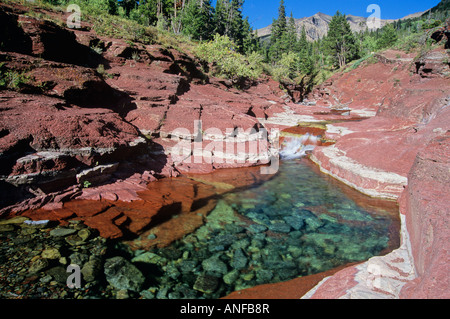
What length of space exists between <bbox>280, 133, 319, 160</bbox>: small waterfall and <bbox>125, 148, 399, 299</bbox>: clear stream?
183 inches

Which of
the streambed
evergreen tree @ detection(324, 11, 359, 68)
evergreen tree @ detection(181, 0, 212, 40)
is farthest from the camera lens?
evergreen tree @ detection(324, 11, 359, 68)

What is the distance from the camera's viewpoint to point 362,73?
1510 inches

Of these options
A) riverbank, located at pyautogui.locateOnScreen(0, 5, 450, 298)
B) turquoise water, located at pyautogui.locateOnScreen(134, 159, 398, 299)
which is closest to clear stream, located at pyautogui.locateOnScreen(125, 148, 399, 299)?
turquoise water, located at pyautogui.locateOnScreen(134, 159, 398, 299)

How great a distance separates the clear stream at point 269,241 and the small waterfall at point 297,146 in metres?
4.65

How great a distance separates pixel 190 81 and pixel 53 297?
14.7 m

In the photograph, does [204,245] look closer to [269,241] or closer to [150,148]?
[269,241]

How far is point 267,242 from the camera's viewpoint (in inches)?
200

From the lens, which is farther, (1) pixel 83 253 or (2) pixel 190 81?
(2) pixel 190 81

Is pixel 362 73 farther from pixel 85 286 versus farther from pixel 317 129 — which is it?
pixel 85 286

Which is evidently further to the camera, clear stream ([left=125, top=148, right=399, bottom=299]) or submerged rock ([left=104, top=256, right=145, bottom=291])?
clear stream ([left=125, top=148, right=399, bottom=299])

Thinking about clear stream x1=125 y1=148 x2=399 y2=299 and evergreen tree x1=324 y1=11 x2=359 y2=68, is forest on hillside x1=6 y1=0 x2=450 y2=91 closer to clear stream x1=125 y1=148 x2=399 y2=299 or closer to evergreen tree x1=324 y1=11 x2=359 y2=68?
evergreen tree x1=324 y1=11 x2=359 y2=68

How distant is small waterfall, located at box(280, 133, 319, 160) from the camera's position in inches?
486

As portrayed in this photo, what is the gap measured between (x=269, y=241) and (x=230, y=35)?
52.1 m
